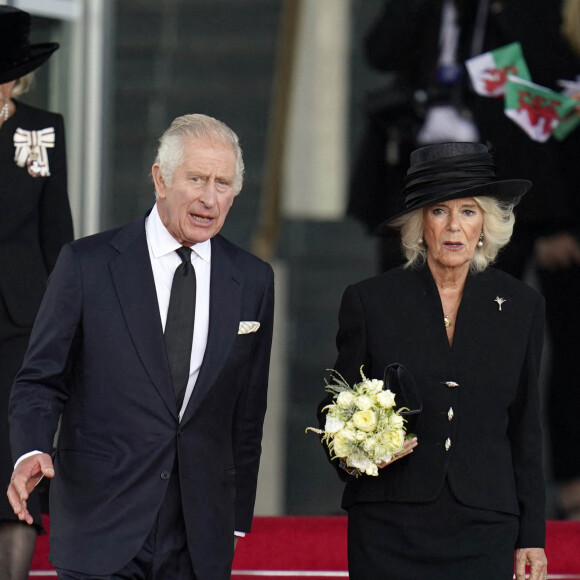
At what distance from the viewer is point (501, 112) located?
5.65 meters

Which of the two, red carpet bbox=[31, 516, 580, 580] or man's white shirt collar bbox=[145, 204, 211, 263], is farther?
red carpet bbox=[31, 516, 580, 580]

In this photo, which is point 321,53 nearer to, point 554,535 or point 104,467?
point 554,535

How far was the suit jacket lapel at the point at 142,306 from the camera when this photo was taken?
380 centimetres

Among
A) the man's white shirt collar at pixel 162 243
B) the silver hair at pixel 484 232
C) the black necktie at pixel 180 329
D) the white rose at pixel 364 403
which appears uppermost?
the silver hair at pixel 484 232

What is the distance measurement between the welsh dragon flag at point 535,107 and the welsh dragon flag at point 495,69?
0.07m

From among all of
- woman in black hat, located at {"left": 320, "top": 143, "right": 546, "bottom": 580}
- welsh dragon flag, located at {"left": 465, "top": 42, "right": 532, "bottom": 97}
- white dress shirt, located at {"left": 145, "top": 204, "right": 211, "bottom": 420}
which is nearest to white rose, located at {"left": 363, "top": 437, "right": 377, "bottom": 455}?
woman in black hat, located at {"left": 320, "top": 143, "right": 546, "bottom": 580}

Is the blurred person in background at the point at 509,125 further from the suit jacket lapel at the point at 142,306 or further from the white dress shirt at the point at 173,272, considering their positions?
the suit jacket lapel at the point at 142,306

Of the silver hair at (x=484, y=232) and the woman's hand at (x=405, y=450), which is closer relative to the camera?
the woman's hand at (x=405, y=450)

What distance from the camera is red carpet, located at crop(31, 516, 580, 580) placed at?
5.06 meters

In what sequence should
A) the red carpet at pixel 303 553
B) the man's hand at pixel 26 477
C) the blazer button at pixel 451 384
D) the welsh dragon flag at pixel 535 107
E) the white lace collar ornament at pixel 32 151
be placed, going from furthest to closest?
the welsh dragon flag at pixel 535 107, the red carpet at pixel 303 553, the white lace collar ornament at pixel 32 151, the blazer button at pixel 451 384, the man's hand at pixel 26 477

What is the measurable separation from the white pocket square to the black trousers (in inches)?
15.2

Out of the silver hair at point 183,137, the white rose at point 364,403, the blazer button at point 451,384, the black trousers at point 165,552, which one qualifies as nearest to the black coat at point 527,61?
the blazer button at point 451,384

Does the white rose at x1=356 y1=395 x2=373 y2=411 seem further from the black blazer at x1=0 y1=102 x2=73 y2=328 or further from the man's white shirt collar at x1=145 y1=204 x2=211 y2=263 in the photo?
the black blazer at x1=0 y1=102 x2=73 y2=328

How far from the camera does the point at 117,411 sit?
3799mm
